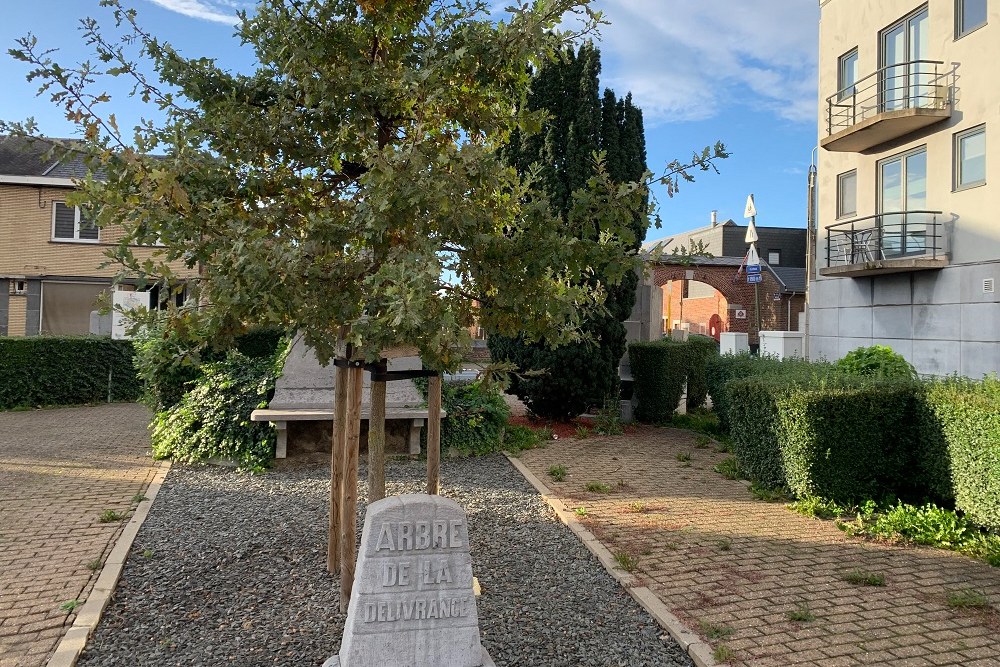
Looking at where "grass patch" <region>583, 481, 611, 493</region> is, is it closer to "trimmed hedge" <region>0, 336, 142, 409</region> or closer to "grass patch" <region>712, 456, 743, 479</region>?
"grass patch" <region>712, 456, 743, 479</region>

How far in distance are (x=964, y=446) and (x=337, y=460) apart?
5.43m

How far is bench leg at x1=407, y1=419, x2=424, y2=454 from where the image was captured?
9.37 meters

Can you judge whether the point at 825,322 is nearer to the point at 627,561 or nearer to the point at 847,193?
the point at 847,193

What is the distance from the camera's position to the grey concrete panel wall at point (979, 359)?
12.5 metres

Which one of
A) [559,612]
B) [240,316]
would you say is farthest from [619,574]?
[240,316]

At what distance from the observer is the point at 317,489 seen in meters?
7.76

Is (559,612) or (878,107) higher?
(878,107)

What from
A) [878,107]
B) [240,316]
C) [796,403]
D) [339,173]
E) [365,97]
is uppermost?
[878,107]

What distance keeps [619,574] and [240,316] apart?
10.9 ft

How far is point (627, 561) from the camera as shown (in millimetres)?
5426

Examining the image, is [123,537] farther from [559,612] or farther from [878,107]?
[878,107]

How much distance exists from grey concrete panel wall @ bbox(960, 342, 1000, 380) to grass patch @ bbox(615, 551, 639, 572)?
33.8ft

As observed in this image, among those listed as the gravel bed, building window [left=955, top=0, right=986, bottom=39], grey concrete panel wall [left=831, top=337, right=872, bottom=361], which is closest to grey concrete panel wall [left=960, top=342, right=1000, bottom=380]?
grey concrete panel wall [left=831, top=337, right=872, bottom=361]

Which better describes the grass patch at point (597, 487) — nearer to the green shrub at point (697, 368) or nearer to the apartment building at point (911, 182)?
the green shrub at point (697, 368)
